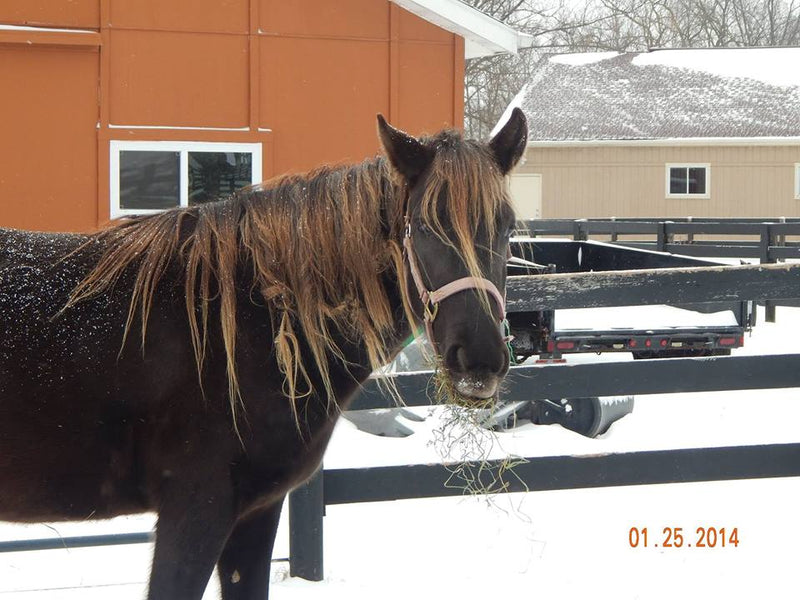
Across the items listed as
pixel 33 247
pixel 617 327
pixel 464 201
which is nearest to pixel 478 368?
pixel 464 201

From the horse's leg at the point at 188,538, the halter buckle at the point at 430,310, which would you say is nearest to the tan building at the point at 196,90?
the halter buckle at the point at 430,310

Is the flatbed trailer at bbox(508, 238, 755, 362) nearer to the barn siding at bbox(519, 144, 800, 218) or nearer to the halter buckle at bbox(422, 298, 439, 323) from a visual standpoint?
the halter buckle at bbox(422, 298, 439, 323)

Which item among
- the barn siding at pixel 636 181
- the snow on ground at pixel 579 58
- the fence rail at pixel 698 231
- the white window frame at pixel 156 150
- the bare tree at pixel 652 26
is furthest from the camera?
the bare tree at pixel 652 26

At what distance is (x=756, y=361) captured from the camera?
4.69 m

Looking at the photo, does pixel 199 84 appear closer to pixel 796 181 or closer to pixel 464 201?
pixel 464 201

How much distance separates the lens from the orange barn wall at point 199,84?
841 cm

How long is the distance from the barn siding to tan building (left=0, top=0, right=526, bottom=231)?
18.8 m

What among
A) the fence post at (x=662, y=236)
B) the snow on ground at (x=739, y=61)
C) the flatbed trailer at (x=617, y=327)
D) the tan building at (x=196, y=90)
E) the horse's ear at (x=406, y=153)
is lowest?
the flatbed trailer at (x=617, y=327)

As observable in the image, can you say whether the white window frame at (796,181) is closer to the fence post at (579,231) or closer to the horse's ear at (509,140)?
the fence post at (579,231)

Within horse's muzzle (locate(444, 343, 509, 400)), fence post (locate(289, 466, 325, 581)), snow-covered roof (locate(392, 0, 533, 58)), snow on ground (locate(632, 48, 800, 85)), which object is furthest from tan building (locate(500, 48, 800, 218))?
horse's muzzle (locate(444, 343, 509, 400))

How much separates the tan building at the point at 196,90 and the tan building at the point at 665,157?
17978 mm

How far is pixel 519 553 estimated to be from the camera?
4746 millimetres

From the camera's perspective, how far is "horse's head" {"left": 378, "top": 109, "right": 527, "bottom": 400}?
2.50 meters

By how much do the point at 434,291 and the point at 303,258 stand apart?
49cm
